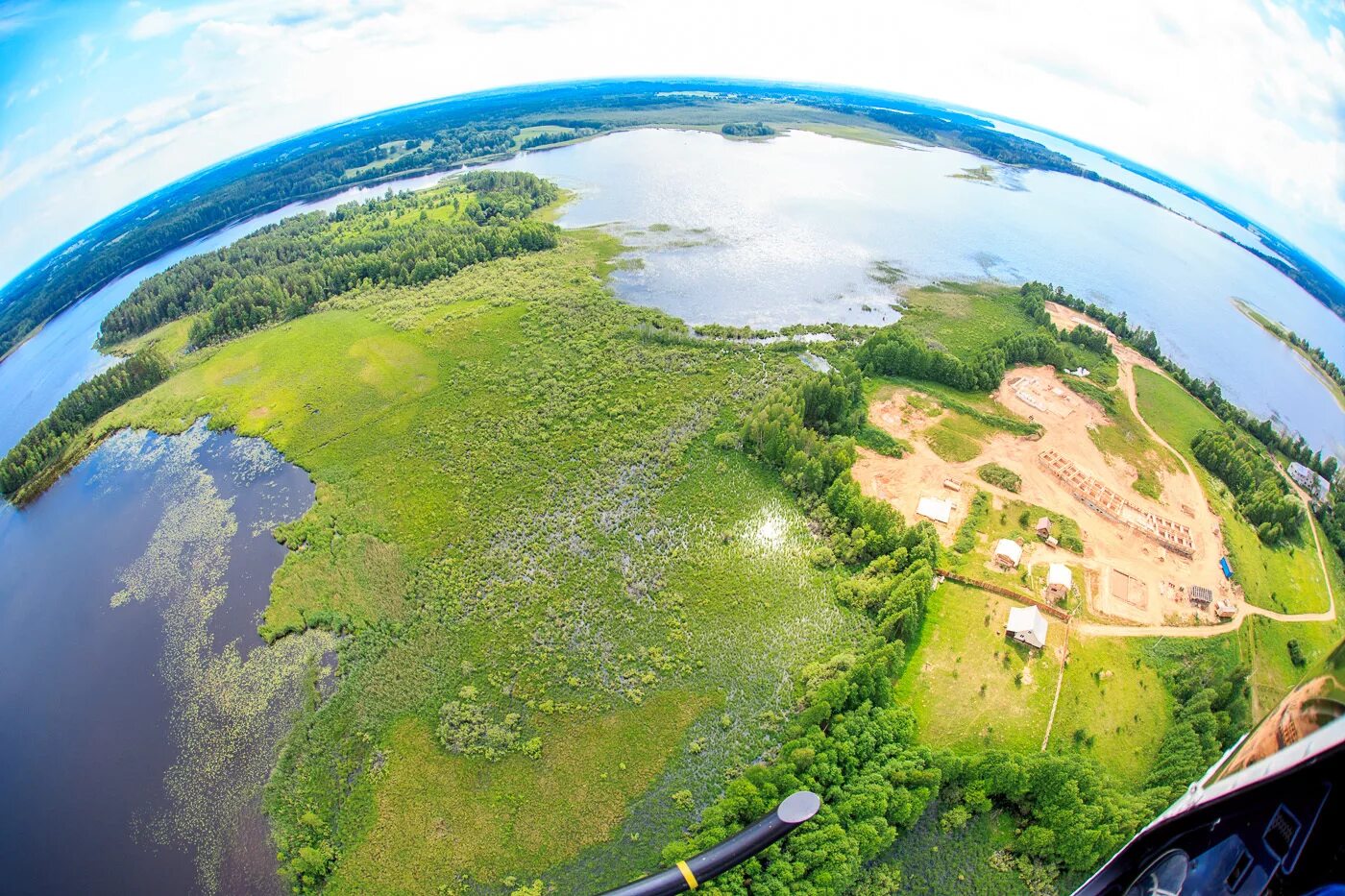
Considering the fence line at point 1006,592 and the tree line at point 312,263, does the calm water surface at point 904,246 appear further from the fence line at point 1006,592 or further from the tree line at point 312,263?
the fence line at point 1006,592

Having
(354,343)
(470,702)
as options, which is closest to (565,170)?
(354,343)

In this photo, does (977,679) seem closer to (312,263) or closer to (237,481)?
(237,481)

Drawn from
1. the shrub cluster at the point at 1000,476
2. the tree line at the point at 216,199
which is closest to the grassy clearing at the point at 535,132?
the tree line at the point at 216,199

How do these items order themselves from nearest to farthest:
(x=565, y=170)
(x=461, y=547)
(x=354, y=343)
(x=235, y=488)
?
(x=461, y=547) → (x=235, y=488) → (x=354, y=343) → (x=565, y=170)

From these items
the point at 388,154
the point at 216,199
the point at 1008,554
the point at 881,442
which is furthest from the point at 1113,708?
the point at 388,154

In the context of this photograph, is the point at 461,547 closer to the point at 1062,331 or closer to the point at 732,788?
the point at 732,788

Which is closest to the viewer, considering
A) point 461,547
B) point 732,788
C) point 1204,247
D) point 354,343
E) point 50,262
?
point 732,788

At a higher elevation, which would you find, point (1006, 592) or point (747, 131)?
point (747, 131)

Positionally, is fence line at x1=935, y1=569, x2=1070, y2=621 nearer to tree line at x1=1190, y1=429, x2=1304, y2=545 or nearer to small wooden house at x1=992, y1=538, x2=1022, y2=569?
small wooden house at x1=992, y1=538, x2=1022, y2=569
